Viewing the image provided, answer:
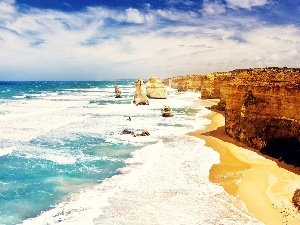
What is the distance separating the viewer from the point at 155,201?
12211mm

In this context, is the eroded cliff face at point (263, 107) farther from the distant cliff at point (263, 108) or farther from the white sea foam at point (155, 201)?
the white sea foam at point (155, 201)

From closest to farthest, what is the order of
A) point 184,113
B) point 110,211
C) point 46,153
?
point 110,211 → point 46,153 → point 184,113

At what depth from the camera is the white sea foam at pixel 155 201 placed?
10805 mm

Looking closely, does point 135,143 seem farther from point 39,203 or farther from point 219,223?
point 219,223

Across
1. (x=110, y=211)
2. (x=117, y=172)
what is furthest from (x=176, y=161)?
(x=110, y=211)

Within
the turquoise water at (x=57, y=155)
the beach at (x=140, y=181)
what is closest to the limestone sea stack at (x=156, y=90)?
the turquoise water at (x=57, y=155)

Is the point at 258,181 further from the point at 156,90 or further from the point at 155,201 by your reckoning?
the point at 156,90

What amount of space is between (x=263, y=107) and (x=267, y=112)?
1.46 feet

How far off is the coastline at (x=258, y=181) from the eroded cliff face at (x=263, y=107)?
1.32 meters

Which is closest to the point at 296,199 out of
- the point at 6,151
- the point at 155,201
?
the point at 155,201

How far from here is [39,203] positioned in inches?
491

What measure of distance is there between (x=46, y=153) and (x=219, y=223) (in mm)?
12659

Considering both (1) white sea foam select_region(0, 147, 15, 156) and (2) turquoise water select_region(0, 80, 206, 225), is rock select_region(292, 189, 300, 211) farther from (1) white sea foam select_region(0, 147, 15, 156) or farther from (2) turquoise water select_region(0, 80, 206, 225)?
(1) white sea foam select_region(0, 147, 15, 156)

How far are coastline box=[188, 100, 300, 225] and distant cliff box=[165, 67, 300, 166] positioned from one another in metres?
0.83
